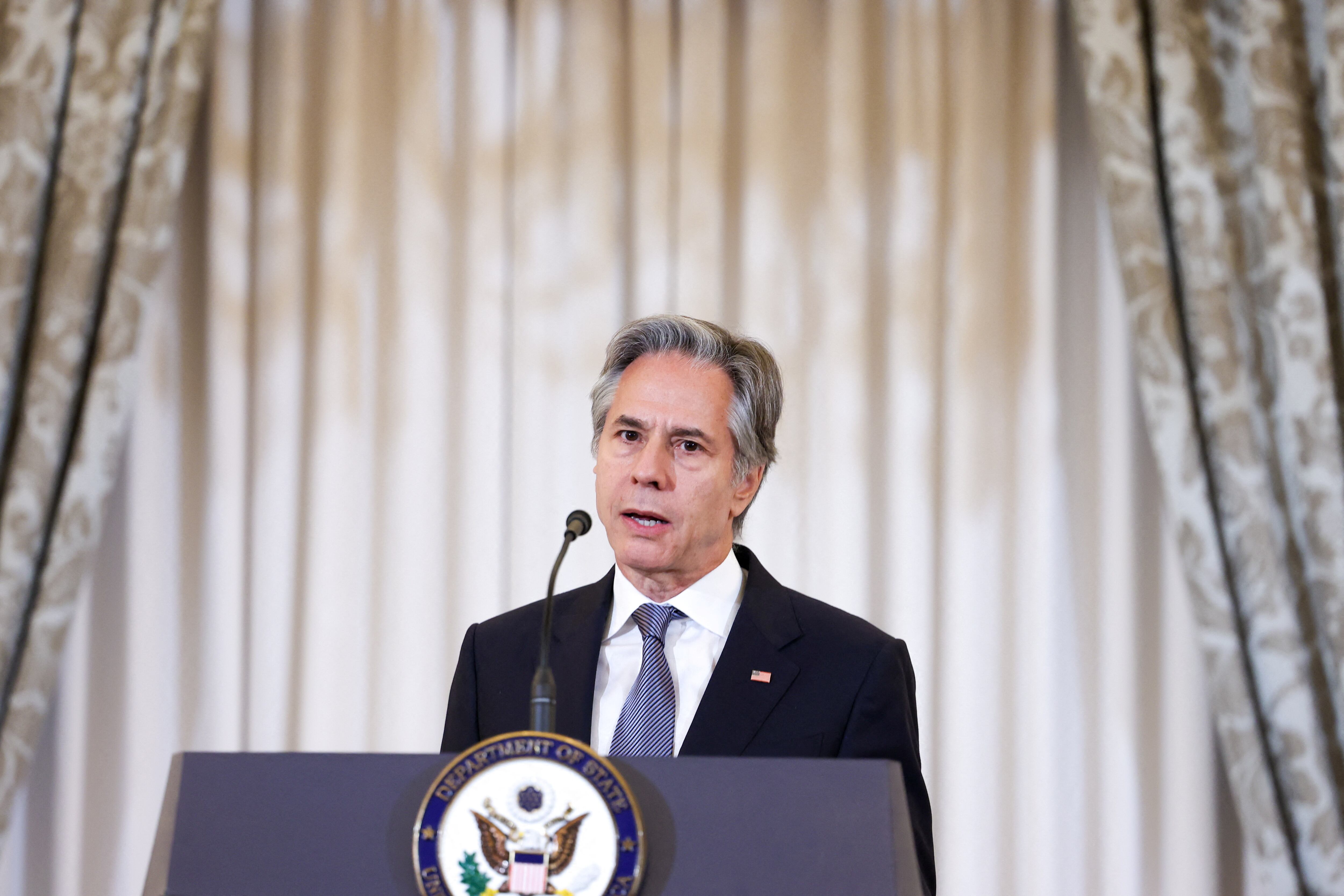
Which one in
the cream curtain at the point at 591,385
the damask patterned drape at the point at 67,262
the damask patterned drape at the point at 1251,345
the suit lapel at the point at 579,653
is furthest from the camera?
the cream curtain at the point at 591,385

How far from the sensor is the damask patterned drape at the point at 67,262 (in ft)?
9.79

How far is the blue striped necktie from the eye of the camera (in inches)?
70.5

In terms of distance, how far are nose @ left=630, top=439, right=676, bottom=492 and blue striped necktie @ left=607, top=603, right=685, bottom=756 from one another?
0.71 feet

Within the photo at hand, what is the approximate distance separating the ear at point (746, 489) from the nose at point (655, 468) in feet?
0.43

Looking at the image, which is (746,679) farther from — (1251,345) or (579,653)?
(1251,345)

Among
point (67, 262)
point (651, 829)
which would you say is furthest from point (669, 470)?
point (67, 262)

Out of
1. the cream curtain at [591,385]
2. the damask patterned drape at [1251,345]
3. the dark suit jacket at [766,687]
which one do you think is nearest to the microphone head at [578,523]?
the dark suit jacket at [766,687]

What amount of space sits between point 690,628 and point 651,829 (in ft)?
2.64

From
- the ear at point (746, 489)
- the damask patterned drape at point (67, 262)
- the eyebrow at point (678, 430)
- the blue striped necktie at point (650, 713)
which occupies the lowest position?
the blue striped necktie at point (650, 713)

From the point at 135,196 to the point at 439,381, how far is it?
0.80m

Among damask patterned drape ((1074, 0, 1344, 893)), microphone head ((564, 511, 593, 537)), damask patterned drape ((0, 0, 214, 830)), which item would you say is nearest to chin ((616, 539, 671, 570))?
microphone head ((564, 511, 593, 537))

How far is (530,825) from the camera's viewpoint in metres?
1.15

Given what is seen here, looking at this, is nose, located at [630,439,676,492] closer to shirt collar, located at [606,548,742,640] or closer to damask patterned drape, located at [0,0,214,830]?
shirt collar, located at [606,548,742,640]

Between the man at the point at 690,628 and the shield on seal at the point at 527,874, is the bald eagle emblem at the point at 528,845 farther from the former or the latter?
the man at the point at 690,628
